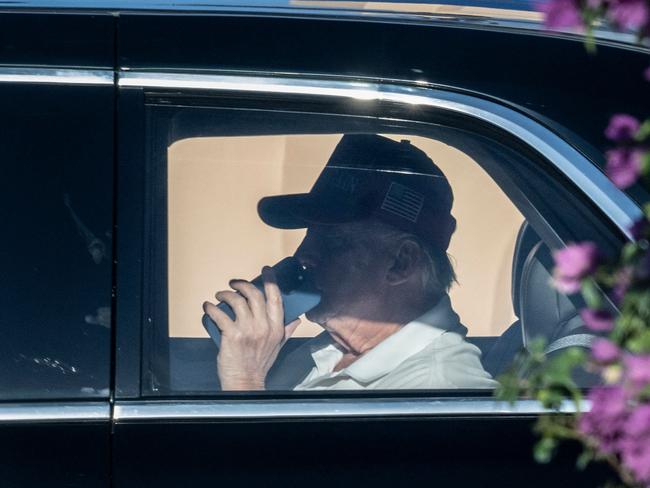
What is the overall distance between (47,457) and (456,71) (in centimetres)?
100

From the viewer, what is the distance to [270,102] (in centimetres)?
207

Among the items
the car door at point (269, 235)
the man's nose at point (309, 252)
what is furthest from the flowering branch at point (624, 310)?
the man's nose at point (309, 252)

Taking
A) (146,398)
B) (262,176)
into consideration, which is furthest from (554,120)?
(146,398)

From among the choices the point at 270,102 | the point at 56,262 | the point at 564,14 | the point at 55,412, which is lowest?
the point at 55,412

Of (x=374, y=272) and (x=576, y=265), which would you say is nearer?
(x=576, y=265)

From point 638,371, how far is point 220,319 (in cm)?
128

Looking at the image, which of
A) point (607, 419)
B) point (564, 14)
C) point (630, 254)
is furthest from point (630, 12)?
point (607, 419)

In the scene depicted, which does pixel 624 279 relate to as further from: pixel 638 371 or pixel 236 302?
pixel 236 302

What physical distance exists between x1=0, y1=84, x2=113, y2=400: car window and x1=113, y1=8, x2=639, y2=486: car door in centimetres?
4

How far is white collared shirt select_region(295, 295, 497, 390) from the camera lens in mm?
2080

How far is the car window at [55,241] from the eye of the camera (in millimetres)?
1903

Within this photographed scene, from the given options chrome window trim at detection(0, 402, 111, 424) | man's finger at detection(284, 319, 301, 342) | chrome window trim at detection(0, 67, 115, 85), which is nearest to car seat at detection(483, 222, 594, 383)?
man's finger at detection(284, 319, 301, 342)

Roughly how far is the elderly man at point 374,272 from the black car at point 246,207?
3 centimetres

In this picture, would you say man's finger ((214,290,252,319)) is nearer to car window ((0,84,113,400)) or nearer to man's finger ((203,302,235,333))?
man's finger ((203,302,235,333))
